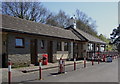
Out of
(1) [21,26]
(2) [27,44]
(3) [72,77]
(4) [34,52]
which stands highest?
(1) [21,26]

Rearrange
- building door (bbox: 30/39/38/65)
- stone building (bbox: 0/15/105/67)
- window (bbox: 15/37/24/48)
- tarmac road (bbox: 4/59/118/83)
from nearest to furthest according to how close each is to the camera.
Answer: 1. tarmac road (bbox: 4/59/118/83)
2. stone building (bbox: 0/15/105/67)
3. window (bbox: 15/37/24/48)
4. building door (bbox: 30/39/38/65)

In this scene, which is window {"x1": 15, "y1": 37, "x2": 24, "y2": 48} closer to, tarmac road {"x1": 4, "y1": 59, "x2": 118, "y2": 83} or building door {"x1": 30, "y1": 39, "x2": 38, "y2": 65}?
building door {"x1": 30, "y1": 39, "x2": 38, "y2": 65}

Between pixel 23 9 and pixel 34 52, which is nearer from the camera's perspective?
pixel 34 52

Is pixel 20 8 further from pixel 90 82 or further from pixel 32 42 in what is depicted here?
pixel 90 82

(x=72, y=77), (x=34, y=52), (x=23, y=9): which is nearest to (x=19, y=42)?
(x=34, y=52)

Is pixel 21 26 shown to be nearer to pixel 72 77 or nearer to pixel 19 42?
pixel 19 42

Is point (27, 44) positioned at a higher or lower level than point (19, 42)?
lower

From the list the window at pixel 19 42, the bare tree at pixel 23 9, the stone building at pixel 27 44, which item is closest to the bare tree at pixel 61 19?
the bare tree at pixel 23 9

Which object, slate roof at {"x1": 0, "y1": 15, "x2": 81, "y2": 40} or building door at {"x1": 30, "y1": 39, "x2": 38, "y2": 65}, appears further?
building door at {"x1": 30, "y1": 39, "x2": 38, "y2": 65}

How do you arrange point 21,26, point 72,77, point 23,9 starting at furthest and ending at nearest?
point 23,9, point 21,26, point 72,77

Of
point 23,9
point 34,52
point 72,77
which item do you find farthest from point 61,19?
point 72,77

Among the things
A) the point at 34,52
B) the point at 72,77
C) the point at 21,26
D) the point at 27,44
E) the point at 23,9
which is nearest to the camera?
the point at 72,77

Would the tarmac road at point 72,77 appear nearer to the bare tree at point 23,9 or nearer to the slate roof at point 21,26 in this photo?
the slate roof at point 21,26

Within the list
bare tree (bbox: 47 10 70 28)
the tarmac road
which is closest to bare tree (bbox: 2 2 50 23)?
bare tree (bbox: 47 10 70 28)
